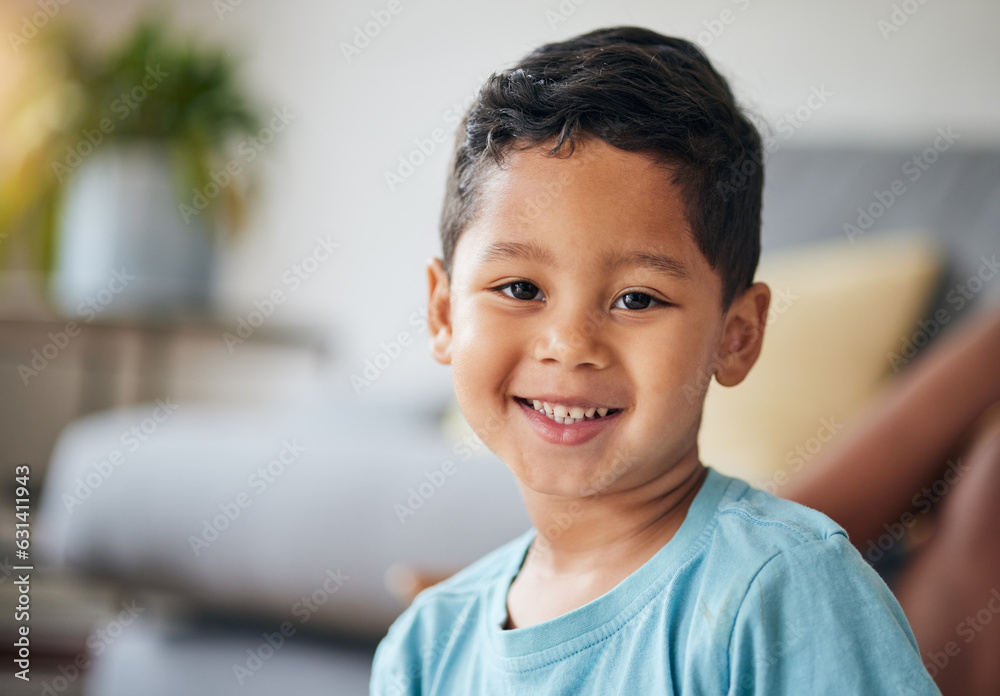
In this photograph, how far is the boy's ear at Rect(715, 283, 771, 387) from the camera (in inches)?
28.4

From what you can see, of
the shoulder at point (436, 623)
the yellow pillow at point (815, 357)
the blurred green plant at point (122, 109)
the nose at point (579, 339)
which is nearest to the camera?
the nose at point (579, 339)

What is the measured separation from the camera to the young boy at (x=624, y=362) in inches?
22.8

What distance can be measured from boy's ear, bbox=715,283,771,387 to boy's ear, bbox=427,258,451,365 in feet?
0.80

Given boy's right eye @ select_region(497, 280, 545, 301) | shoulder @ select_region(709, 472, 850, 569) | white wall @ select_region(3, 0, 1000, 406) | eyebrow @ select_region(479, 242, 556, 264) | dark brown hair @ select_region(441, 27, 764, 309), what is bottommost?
shoulder @ select_region(709, 472, 850, 569)

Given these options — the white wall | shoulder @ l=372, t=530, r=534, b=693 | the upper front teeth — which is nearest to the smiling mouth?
the upper front teeth

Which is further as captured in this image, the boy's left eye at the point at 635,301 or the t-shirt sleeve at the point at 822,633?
the boy's left eye at the point at 635,301

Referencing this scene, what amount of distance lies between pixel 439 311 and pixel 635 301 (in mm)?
241

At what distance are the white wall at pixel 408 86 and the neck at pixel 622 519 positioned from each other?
4.68 ft

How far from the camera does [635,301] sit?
0.65 meters

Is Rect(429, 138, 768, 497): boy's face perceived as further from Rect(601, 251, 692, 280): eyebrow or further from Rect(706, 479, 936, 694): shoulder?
Rect(706, 479, 936, 694): shoulder

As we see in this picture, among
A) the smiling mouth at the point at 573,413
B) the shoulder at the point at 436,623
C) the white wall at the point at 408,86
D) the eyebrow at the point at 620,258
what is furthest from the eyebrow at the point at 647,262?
the white wall at the point at 408,86

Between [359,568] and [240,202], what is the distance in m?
2.12

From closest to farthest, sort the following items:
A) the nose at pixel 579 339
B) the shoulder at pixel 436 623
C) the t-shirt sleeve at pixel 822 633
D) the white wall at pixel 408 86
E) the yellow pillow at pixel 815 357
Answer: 1. the t-shirt sleeve at pixel 822 633
2. the nose at pixel 579 339
3. the shoulder at pixel 436 623
4. the yellow pillow at pixel 815 357
5. the white wall at pixel 408 86

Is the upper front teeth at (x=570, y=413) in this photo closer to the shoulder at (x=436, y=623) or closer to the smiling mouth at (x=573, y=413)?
the smiling mouth at (x=573, y=413)
